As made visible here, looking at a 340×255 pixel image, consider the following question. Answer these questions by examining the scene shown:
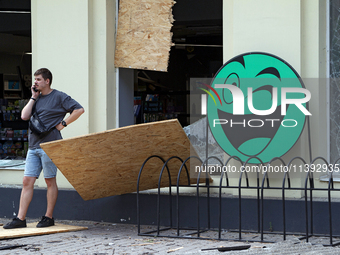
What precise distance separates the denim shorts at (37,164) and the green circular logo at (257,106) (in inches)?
86.0

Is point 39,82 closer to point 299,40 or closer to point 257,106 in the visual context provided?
point 257,106

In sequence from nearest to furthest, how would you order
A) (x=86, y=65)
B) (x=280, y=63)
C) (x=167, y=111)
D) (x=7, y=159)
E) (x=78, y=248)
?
1. (x=78, y=248)
2. (x=280, y=63)
3. (x=86, y=65)
4. (x=7, y=159)
5. (x=167, y=111)

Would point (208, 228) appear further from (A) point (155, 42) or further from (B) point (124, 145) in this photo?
(A) point (155, 42)

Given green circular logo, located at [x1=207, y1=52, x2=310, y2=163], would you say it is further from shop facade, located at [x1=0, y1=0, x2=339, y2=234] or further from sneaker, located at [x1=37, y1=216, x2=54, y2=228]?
sneaker, located at [x1=37, y1=216, x2=54, y2=228]

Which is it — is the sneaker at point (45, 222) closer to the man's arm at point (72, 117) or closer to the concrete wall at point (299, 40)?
the man's arm at point (72, 117)

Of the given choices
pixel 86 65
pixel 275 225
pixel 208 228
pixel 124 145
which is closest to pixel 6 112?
pixel 86 65

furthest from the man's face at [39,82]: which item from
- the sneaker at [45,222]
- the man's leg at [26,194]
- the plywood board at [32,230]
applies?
the plywood board at [32,230]

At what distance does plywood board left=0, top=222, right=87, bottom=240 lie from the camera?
5.35 meters

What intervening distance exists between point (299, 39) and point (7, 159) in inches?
201

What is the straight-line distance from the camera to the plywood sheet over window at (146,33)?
21.6ft

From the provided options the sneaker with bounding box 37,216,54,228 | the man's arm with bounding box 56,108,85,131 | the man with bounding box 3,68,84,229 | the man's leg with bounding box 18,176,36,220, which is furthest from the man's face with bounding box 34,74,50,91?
the sneaker with bounding box 37,216,54,228

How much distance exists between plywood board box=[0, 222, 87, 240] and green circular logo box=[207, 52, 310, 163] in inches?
91.0

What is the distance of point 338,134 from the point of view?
229 inches

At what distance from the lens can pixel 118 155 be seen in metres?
5.31
